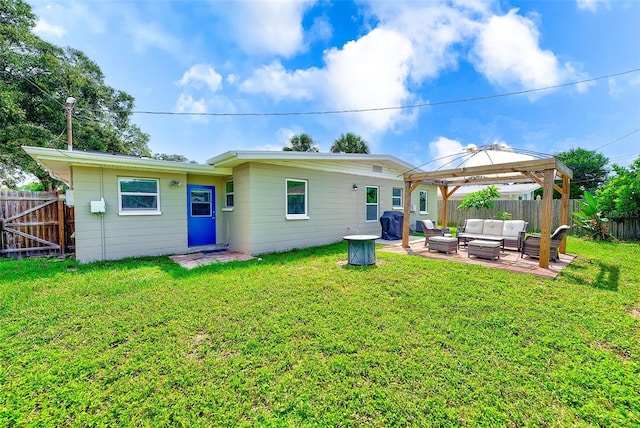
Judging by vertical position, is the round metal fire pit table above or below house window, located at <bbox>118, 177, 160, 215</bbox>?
below

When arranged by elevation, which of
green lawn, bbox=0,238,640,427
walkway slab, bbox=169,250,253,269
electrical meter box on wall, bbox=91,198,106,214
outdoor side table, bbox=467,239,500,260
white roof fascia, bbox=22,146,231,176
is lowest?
green lawn, bbox=0,238,640,427

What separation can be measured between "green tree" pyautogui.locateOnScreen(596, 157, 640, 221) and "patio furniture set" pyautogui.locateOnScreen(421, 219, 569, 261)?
17.0ft

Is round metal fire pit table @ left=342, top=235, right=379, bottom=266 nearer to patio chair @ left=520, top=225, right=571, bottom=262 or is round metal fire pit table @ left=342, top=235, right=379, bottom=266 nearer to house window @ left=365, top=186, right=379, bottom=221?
patio chair @ left=520, top=225, right=571, bottom=262

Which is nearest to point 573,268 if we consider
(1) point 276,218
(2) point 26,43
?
(1) point 276,218

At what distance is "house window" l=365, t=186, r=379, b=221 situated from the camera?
1061 cm

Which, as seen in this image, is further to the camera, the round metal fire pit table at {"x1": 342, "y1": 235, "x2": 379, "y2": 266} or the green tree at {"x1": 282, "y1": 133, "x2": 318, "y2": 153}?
the green tree at {"x1": 282, "y1": 133, "x2": 318, "y2": 153}

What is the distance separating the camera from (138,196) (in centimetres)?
704

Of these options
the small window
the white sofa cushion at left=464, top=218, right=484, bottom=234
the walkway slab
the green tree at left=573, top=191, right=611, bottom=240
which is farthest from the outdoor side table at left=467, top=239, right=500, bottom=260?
the small window

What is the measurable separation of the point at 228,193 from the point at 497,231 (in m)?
8.83

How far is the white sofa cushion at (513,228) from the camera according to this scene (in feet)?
25.8

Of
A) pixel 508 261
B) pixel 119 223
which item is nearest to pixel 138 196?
pixel 119 223

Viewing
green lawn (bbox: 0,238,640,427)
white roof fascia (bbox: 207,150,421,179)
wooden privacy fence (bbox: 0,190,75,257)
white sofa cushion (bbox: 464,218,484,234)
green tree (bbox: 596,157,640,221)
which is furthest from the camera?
green tree (bbox: 596,157,640,221)

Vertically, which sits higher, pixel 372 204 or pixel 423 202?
pixel 423 202

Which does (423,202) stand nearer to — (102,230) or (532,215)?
(532,215)
